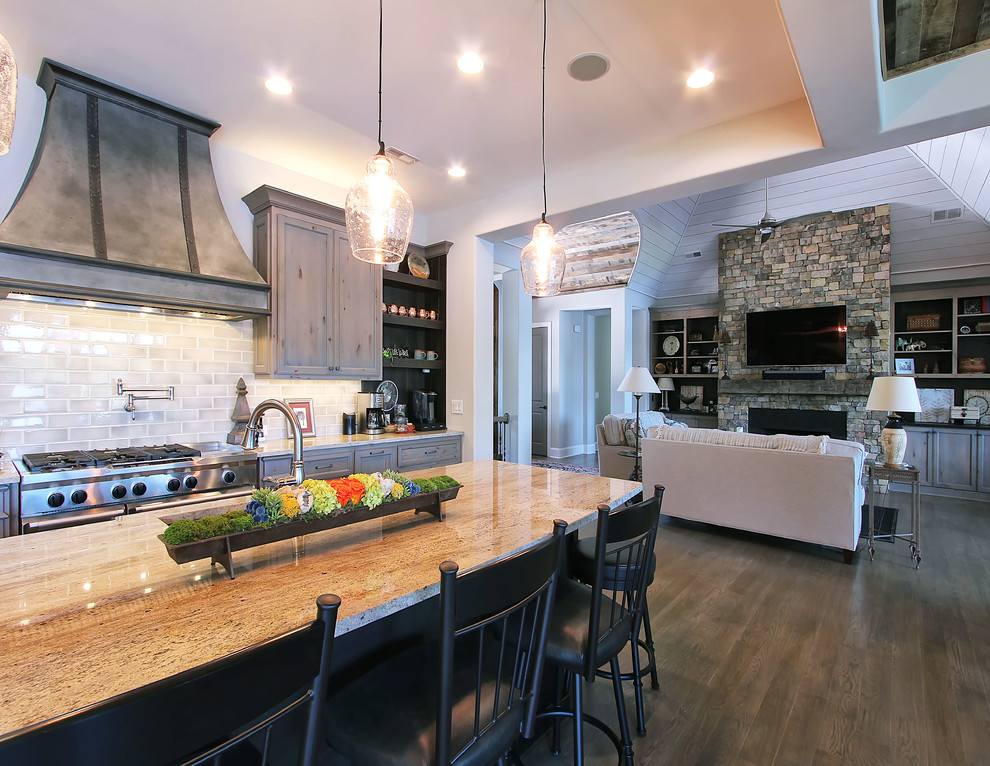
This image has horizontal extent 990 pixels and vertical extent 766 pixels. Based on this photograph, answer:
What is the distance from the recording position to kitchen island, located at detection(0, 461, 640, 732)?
31.6 inches

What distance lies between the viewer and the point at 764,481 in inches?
151

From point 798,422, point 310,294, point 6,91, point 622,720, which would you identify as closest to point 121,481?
point 310,294

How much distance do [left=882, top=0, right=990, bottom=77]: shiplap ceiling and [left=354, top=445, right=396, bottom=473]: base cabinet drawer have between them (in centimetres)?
370

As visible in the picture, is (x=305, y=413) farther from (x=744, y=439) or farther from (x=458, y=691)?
(x=744, y=439)

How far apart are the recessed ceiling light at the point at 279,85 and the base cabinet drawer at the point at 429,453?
98.0 inches

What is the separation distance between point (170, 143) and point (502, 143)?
2.08 meters

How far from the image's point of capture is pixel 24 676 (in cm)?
78

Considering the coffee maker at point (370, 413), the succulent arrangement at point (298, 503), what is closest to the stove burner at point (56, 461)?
the succulent arrangement at point (298, 503)

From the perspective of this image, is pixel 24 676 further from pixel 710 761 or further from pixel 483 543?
pixel 710 761

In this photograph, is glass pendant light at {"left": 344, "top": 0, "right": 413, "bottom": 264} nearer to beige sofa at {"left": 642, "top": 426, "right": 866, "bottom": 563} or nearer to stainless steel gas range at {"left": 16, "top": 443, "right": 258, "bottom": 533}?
stainless steel gas range at {"left": 16, "top": 443, "right": 258, "bottom": 533}

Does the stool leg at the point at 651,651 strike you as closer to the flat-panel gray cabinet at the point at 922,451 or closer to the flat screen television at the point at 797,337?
the flat-panel gray cabinet at the point at 922,451

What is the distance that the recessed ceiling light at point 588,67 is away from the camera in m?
2.44

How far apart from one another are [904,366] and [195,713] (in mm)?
8322

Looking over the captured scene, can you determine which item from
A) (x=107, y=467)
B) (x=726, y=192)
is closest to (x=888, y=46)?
(x=107, y=467)
